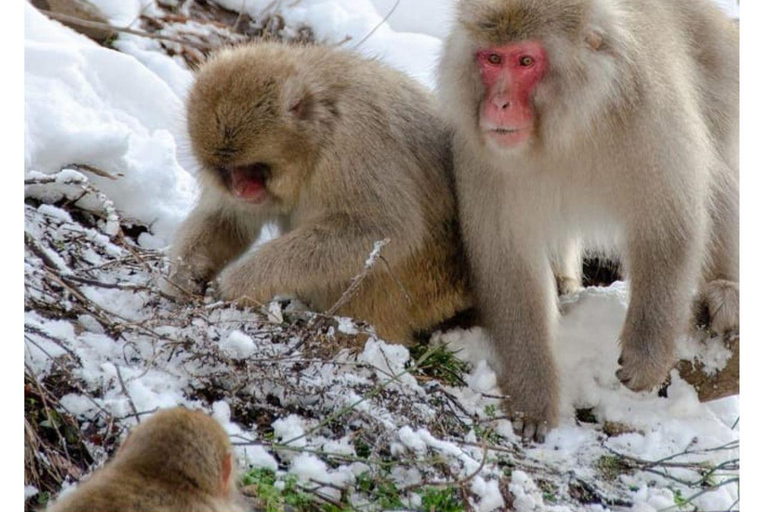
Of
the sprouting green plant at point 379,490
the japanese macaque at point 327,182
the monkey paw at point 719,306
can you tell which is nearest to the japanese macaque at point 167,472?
the sprouting green plant at point 379,490

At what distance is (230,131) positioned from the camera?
4527 millimetres

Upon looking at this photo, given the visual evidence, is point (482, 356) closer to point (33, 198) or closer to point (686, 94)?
→ point (686, 94)

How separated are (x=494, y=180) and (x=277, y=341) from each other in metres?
1.00

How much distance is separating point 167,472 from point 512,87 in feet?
5.96

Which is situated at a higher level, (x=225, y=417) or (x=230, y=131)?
(x=230, y=131)

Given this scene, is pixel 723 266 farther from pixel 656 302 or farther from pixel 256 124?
pixel 256 124

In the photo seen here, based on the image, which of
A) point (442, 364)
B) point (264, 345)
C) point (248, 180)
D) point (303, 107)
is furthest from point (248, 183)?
point (442, 364)

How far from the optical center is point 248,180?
4680 millimetres

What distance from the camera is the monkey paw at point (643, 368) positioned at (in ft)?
15.1

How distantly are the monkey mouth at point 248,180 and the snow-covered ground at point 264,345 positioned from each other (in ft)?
0.88

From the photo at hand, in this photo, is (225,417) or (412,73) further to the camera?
(412,73)

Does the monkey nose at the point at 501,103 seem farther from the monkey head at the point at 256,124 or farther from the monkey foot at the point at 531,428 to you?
the monkey foot at the point at 531,428
